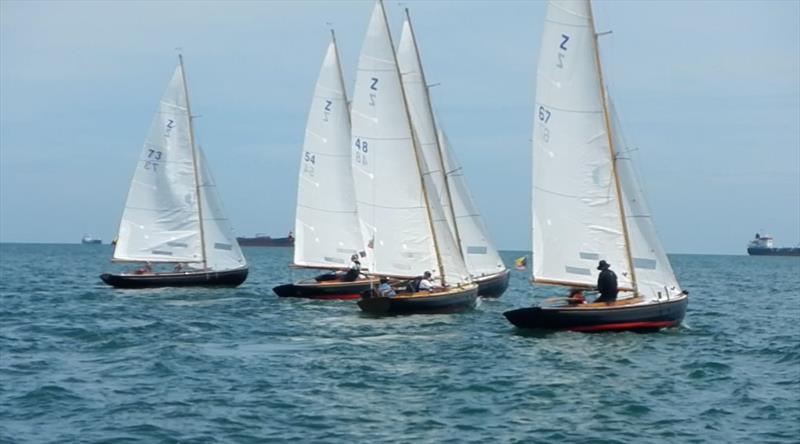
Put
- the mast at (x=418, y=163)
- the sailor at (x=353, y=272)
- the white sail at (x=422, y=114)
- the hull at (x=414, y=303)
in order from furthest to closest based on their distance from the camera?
the sailor at (x=353, y=272) < the white sail at (x=422, y=114) < the mast at (x=418, y=163) < the hull at (x=414, y=303)

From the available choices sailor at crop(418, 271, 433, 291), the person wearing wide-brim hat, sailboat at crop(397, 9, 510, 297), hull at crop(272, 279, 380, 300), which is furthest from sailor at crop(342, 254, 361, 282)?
the person wearing wide-brim hat

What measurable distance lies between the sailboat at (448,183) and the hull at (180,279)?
10109mm

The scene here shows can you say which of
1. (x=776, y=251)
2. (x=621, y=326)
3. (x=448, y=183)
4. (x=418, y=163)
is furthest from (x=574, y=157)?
(x=776, y=251)

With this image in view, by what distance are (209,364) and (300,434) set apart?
8.22 meters

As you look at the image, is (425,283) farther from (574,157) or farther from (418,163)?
(574,157)

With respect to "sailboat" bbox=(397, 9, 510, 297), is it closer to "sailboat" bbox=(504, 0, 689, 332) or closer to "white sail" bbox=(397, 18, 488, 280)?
"white sail" bbox=(397, 18, 488, 280)

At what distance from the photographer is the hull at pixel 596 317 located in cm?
3072

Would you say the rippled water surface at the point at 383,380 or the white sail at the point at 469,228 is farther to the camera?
the white sail at the point at 469,228

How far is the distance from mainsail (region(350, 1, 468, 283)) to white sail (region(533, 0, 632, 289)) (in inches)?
256

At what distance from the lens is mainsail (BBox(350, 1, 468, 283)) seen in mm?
39156

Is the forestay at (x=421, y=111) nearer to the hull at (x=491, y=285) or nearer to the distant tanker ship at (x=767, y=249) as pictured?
the hull at (x=491, y=285)

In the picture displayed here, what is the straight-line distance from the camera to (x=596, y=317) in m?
30.7

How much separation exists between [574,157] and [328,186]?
18.9 m

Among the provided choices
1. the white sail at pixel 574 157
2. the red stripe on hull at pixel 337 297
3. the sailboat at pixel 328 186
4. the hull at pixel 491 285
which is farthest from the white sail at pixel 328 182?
the white sail at pixel 574 157
